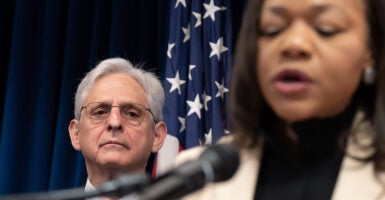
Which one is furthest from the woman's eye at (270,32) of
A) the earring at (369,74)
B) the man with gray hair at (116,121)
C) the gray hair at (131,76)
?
the gray hair at (131,76)

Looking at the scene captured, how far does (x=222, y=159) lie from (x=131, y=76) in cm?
140

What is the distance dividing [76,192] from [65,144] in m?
2.18

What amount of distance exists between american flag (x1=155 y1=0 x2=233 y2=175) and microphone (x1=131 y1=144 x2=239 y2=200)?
1.91 meters

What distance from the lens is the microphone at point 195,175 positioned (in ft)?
2.04

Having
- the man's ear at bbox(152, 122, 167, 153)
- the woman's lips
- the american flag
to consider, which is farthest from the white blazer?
the american flag

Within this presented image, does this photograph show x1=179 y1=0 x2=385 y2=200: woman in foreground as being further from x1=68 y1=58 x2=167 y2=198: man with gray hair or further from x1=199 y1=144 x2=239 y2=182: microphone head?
x1=68 y1=58 x2=167 y2=198: man with gray hair

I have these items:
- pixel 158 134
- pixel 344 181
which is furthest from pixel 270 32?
pixel 158 134

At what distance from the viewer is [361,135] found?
3.11ft

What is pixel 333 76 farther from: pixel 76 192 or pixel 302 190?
pixel 76 192

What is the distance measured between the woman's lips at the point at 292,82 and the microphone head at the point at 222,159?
0.18 metres

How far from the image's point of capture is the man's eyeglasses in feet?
6.36

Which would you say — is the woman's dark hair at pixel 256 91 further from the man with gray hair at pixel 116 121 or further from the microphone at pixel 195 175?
the man with gray hair at pixel 116 121

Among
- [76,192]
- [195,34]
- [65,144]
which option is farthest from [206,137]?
[76,192]

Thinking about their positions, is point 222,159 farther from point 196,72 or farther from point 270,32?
point 196,72
